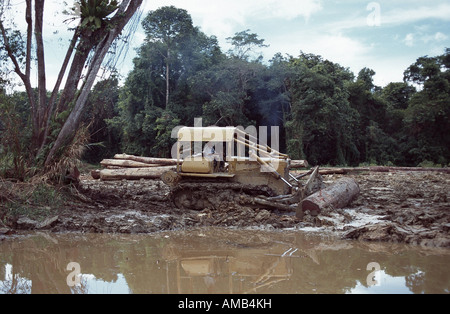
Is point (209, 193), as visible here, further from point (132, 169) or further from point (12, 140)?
point (132, 169)

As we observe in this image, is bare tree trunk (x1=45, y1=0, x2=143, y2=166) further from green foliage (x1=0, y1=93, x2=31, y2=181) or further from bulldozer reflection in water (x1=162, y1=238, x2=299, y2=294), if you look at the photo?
bulldozer reflection in water (x1=162, y1=238, x2=299, y2=294)

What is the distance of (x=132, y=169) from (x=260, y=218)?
10939 mm

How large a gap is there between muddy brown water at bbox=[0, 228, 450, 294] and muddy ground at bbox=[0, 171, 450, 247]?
472 millimetres

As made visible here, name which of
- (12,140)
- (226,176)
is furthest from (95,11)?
(226,176)

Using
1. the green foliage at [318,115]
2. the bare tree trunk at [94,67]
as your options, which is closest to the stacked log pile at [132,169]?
the bare tree trunk at [94,67]

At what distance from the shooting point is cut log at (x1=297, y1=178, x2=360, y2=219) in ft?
30.2

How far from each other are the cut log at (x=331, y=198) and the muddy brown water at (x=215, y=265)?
146 cm

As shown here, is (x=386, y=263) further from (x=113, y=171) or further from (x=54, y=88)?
(x=113, y=171)

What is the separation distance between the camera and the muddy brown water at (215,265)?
4813mm

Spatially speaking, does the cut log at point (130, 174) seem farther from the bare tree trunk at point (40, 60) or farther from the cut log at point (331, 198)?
the cut log at point (331, 198)

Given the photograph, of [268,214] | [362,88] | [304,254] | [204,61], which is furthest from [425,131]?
[304,254]

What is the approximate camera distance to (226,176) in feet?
33.5
